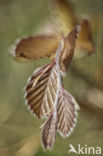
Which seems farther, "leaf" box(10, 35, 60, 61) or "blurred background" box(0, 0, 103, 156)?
"blurred background" box(0, 0, 103, 156)

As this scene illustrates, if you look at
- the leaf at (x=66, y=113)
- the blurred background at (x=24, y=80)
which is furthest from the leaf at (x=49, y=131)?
the blurred background at (x=24, y=80)

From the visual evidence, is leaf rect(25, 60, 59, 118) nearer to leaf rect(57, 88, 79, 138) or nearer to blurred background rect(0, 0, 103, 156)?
leaf rect(57, 88, 79, 138)

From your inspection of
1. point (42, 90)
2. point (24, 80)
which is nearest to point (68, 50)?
point (42, 90)

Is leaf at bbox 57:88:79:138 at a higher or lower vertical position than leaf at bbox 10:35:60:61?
lower

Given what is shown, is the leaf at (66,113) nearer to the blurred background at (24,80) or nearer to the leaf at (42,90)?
the leaf at (42,90)

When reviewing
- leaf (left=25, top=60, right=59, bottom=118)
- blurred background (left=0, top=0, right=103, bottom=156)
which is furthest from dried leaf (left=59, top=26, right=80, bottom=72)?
blurred background (left=0, top=0, right=103, bottom=156)

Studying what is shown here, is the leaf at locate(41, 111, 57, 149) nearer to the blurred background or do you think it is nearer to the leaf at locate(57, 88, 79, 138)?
the leaf at locate(57, 88, 79, 138)
